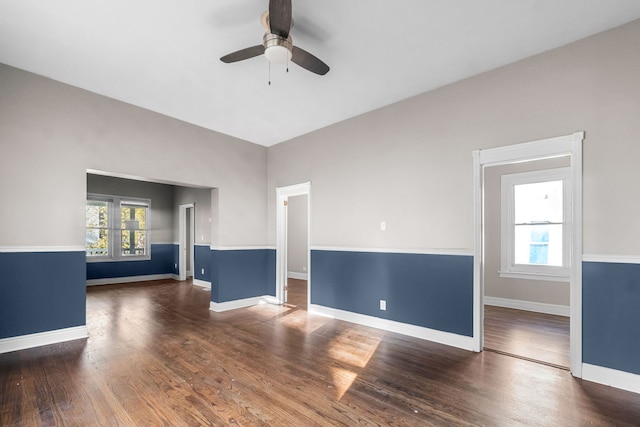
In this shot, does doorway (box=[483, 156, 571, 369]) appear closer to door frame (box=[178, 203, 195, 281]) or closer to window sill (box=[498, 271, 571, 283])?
window sill (box=[498, 271, 571, 283])

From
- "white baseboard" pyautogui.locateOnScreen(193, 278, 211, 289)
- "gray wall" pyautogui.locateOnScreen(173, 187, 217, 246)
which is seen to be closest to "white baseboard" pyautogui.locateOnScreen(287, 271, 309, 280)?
"white baseboard" pyautogui.locateOnScreen(193, 278, 211, 289)

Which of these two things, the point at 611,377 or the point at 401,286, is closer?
the point at 611,377

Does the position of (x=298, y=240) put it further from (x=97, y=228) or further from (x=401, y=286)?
(x=401, y=286)

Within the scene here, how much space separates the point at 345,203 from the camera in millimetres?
4703

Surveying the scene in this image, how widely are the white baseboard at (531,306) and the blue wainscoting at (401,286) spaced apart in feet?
8.24

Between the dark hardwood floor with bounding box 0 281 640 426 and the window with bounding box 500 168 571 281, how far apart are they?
256 centimetres

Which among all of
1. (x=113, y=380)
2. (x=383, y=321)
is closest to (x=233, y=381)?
(x=113, y=380)

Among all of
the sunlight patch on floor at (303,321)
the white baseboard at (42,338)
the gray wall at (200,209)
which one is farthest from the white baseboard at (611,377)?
the gray wall at (200,209)

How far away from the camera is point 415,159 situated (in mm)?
3914

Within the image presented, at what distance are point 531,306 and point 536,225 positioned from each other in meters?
1.34

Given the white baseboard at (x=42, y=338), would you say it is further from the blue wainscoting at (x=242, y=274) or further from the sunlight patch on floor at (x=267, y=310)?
the sunlight patch on floor at (x=267, y=310)

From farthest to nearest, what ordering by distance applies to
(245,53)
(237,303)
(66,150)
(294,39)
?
(237,303) < (66,150) < (294,39) < (245,53)

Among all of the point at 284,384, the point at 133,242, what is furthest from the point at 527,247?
the point at 133,242

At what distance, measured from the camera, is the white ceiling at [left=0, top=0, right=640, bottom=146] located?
2.43 meters
